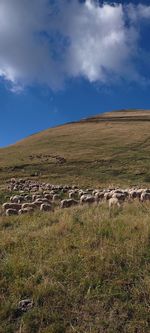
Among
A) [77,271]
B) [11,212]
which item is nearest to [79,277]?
[77,271]

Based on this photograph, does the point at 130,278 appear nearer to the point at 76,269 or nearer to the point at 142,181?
the point at 76,269

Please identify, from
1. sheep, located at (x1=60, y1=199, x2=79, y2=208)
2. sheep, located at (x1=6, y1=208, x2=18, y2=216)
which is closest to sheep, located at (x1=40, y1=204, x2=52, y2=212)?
sheep, located at (x1=6, y1=208, x2=18, y2=216)

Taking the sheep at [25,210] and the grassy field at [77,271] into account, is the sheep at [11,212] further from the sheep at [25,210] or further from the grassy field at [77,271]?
the grassy field at [77,271]

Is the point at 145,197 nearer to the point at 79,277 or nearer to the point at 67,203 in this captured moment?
the point at 67,203

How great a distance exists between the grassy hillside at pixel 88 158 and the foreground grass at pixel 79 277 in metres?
20.7

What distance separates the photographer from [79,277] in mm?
6984

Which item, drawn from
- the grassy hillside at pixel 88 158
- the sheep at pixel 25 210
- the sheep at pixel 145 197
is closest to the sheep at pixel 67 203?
the sheep at pixel 25 210

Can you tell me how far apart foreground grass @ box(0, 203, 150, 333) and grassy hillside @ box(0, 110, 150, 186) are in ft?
67.8

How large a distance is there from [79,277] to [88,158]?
40.1 meters

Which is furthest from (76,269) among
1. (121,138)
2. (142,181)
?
(121,138)

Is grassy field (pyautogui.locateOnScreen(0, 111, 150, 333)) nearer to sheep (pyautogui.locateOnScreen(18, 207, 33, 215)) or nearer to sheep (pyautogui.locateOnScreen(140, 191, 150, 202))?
sheep (pyautogui.locateOnScreen(18, 207, 33, 215))

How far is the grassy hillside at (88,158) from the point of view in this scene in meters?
35.5

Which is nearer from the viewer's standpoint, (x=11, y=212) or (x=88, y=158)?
(x=11, y=212)

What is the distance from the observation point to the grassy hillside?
3553 centimetres
